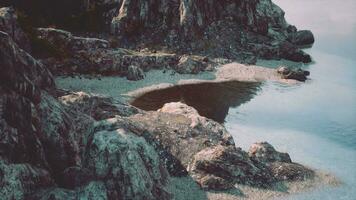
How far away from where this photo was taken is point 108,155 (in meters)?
20.5

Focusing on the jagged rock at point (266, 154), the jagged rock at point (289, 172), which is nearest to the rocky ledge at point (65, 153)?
the jagged rock at point (289, 172)

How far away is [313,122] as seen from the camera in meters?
46.6

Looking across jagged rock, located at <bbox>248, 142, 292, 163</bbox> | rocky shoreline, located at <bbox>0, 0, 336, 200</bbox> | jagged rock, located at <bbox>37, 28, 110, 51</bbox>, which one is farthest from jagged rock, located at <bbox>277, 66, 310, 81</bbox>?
jagged rock, located at <bbox>248, 142, 292, 163</bbox>

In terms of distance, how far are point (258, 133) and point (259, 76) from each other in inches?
971

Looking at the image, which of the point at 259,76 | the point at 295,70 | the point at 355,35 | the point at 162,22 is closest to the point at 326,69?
the point at 295,70

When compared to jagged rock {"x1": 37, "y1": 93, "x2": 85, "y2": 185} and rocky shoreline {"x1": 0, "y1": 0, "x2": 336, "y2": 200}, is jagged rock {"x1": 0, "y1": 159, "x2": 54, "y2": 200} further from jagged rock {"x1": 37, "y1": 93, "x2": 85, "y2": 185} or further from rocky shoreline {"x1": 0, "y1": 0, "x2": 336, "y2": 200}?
jagged rock {"x1": 37, "y1": 93, "x2": 85, "y2": 185}

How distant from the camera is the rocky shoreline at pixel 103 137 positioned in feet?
58.2

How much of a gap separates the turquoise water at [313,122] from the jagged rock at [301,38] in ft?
74.9

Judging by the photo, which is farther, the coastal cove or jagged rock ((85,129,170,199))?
the coastal cove

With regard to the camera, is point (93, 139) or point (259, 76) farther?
point (259, 76)

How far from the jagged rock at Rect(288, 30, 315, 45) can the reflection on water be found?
46.1 metres

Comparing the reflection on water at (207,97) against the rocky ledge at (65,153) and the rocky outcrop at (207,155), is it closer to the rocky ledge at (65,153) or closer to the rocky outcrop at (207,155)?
the rocky outcrop at (207,155)

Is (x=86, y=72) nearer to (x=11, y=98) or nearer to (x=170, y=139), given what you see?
(x=170, y=139)

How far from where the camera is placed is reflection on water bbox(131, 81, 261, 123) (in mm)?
46531
